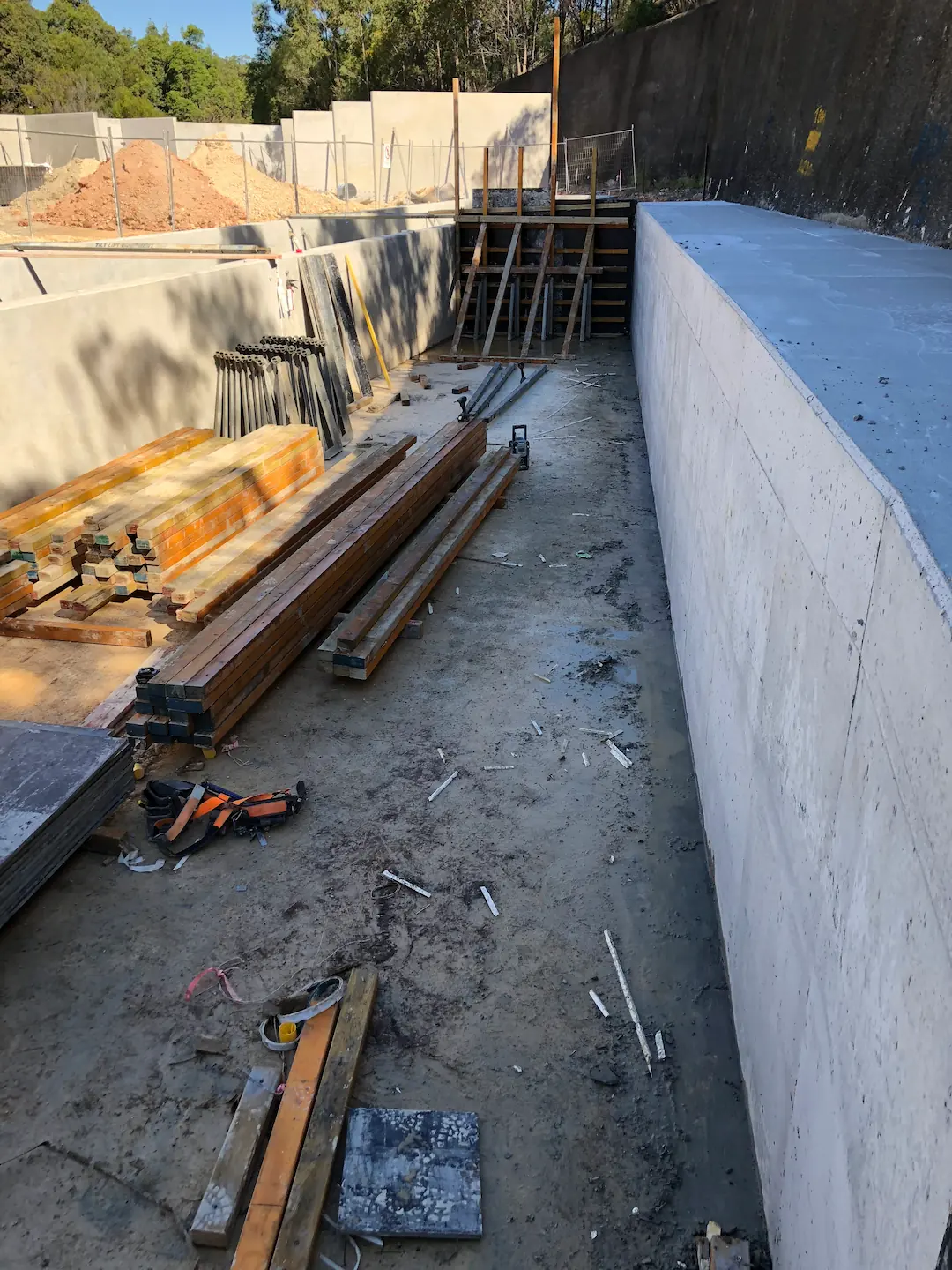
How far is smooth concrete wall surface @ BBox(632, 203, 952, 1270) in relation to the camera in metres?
1.65

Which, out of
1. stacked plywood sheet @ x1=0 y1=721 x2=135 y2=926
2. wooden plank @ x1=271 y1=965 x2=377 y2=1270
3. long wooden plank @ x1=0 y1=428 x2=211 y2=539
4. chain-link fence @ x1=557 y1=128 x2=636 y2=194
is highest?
chain-link fence @ x1=557 y1=128 x2=636 y2=194

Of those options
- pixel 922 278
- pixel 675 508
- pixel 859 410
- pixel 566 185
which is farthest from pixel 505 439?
pixel 566 185

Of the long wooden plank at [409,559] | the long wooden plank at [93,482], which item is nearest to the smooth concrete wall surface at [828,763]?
the long wooden plank at [409,559]

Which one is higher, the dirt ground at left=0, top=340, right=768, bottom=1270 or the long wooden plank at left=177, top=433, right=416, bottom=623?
the long wooden plank at left=177, top=433, right=416, bottom=623

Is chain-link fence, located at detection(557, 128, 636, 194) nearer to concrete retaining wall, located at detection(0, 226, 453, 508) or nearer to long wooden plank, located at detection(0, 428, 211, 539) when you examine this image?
concrete retaining wall, located at detection(0, 226, 453, 508)

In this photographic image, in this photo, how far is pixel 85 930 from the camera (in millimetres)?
4328

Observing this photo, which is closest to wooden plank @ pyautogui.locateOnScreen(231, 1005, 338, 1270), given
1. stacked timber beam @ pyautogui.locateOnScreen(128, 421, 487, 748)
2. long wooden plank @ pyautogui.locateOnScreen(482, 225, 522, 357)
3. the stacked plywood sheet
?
the stacked plywood sheet

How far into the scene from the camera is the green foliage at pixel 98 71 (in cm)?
5778

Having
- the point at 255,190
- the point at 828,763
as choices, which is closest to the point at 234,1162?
the point at 828,763

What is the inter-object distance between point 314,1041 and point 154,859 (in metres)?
1.69

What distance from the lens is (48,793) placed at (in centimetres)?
453

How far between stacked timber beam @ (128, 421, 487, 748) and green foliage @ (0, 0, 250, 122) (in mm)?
60091

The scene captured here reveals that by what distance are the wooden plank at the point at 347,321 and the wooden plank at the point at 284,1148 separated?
12.3 m

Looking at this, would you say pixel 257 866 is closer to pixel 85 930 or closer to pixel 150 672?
pixel 85 930
